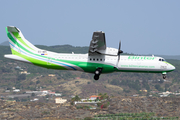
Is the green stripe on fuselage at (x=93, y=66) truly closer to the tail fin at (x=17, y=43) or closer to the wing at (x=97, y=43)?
the wing at (x=97, y=43)

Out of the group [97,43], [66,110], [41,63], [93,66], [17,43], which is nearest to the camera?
[97,43]

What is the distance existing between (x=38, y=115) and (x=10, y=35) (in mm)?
138929

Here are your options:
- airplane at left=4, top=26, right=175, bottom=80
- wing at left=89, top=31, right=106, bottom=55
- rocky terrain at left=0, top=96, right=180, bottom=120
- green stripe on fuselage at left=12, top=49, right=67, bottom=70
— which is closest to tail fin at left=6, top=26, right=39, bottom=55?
airplane at left=4, top=26, right=175, bottom=80

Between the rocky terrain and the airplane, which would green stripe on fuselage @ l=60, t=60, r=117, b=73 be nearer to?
the airplane

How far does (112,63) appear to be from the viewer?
128 ft

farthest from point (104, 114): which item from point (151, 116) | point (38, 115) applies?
point (38, 115)

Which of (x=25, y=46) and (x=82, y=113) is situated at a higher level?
(x=25, y=46)

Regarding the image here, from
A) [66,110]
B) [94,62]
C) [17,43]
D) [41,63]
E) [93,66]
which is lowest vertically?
[66,110]

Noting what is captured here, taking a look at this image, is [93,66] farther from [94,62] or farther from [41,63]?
[41,63]

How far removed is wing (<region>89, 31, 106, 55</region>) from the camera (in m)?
33.5

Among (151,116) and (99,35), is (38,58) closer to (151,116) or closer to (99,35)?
(99,35)

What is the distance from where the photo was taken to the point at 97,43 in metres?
35.6

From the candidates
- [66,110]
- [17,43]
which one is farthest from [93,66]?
[66,110]

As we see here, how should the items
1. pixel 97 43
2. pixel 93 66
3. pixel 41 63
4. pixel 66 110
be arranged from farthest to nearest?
1. pixel 66 110
2. pixel 41 63
3. pixel 93 66
4. pixel 97 43
